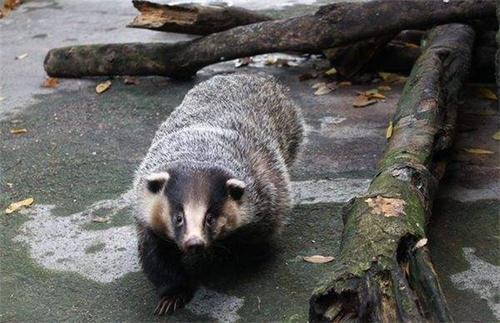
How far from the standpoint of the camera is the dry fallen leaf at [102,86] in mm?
8031

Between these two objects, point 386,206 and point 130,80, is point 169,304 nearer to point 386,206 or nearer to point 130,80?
point 386,206

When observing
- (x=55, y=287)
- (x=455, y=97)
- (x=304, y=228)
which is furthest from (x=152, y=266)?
(x=455, y=97)

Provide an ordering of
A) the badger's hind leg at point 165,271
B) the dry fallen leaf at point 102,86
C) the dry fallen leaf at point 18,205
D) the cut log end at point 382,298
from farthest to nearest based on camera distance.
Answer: the dry fallen leaf at point 102,86
the dry fallen leaf at point 18,205
the badger's hind leg at point 165,271
the cut log end at point 382,298

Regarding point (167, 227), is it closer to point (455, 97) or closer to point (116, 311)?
point (116, 311)

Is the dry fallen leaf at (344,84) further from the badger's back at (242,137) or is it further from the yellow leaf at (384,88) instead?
the badger's back at (242,137)

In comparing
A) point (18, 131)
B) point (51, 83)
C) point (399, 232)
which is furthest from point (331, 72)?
point (399, 232)

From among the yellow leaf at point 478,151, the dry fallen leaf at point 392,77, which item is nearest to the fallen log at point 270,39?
the dry fallen leaf at point 392,77

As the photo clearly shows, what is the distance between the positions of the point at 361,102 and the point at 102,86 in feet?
8.75

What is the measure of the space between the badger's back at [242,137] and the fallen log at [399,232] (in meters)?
0.69

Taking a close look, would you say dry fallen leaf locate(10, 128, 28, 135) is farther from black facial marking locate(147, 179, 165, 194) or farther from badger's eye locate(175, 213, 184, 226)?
badger's eye locate(175, 213, 184, 226)

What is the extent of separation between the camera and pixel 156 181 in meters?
4.36

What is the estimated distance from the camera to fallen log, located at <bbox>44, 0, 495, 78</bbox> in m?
6.84

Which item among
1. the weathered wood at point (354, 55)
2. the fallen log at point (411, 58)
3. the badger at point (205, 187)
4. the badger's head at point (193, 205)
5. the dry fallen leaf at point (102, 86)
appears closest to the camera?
the badger's head at point (193, 205)

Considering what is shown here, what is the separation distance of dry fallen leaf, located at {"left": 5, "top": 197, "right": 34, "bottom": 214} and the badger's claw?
1.70m
